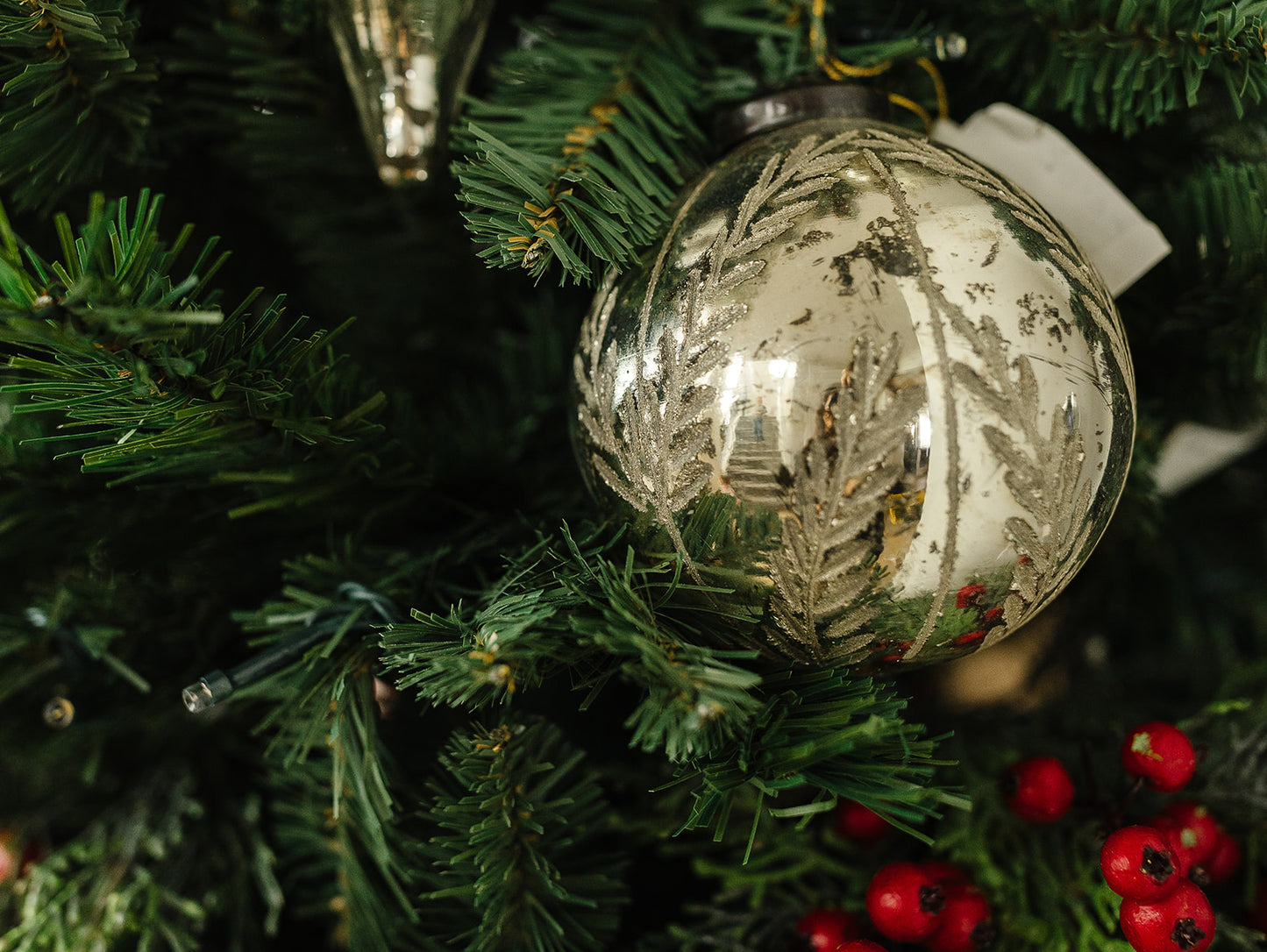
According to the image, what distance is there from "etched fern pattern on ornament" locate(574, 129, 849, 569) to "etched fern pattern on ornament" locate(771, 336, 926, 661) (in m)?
0.05

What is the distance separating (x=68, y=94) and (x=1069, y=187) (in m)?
0.61

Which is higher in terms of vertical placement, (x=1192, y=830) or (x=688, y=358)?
(x=688, y=358)

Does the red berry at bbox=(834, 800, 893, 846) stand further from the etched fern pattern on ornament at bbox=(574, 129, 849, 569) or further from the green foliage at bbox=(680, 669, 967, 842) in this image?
the etched fern pattern on ornament at bbox=(574, 129, 849, 569)

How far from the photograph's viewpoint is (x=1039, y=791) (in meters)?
0.50

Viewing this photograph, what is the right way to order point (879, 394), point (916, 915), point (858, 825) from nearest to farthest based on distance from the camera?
point (879, 394)
point (916, 915)
point (858, 825)

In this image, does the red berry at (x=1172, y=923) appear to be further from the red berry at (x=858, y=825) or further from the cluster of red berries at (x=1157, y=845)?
the red berry at (x=858, y=825)

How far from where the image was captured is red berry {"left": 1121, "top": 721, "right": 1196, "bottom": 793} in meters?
0.48

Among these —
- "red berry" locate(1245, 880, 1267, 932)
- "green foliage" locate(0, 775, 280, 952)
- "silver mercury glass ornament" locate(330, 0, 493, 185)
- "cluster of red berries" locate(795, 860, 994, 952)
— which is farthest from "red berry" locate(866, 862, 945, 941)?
"silver mercury glass ornament" locate(330, 0, 493, 185)

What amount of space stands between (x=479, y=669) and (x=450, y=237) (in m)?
0.43

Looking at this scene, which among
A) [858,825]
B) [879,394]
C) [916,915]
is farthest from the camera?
[858,825]

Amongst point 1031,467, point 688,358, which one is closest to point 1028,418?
point 1031,467

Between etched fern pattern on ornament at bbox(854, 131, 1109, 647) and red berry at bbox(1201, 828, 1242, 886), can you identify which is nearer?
etched fern pattern on ornament at bbox(854, 131, 1109, 647)

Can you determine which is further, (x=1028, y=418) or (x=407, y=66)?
(x=407, y=66)

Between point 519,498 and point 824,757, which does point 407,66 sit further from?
point 824,757
